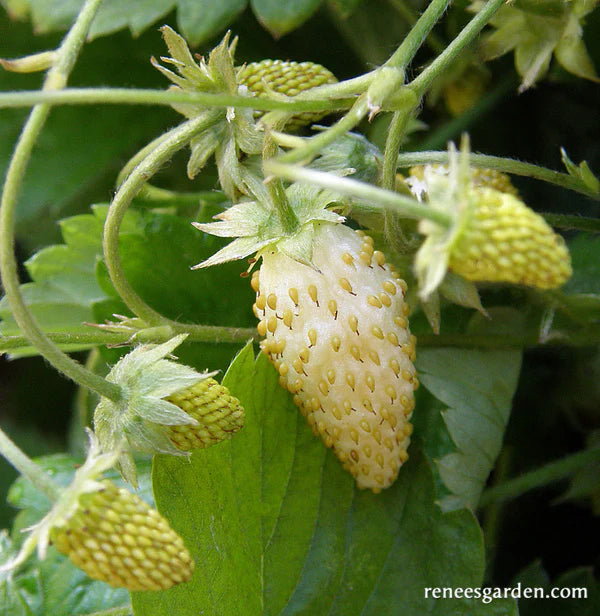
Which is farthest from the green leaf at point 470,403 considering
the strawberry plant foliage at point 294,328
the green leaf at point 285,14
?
the green leaf at point 285,14

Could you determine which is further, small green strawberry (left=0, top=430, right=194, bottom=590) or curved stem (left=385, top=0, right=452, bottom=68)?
curved stem (left=385, top=0, right=452, bottom=68)

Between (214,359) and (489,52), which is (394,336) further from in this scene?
(489,52)

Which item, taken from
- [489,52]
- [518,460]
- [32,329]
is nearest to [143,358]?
[32,329]

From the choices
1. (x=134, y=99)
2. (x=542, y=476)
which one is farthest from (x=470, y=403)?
(x=134, y=99)

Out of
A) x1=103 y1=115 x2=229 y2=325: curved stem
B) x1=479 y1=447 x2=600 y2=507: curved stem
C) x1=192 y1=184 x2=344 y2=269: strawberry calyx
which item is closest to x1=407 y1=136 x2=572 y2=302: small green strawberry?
x1=192 y1=184 x2=344 y2=269: strawberry calyx

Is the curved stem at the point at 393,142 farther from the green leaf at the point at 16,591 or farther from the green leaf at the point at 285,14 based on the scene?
the green leaf at the point at 16,591

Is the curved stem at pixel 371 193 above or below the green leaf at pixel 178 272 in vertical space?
above

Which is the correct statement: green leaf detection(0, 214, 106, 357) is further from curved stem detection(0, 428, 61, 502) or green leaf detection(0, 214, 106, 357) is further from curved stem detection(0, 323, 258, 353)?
curved stem detection(0, 428, 61, 502)
